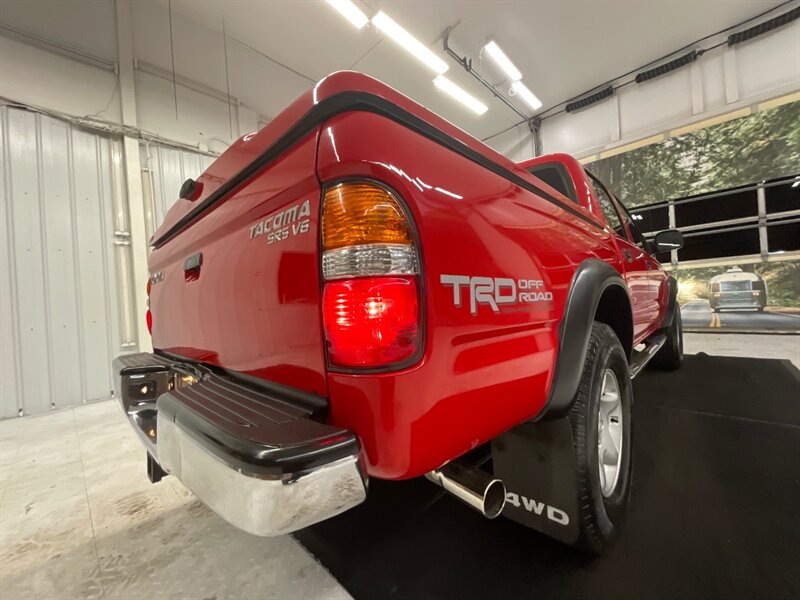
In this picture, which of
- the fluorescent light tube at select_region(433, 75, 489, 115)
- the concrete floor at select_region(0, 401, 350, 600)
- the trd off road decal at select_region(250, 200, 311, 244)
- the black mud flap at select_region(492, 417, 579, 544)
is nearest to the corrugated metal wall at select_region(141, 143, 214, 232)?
the concrete floor at select_region(0, 401, 350, 600)

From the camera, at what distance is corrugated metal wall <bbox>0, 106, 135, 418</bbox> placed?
353 cm

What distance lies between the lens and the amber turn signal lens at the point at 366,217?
2.14 ft

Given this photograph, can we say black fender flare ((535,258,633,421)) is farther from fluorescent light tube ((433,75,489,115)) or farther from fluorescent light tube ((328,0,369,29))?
fluorescent light tube ((433,75,489,115))

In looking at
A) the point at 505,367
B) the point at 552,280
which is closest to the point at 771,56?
the point at 552,280

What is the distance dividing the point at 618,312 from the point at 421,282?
1.47 m

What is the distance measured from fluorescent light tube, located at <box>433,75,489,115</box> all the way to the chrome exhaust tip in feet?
21.1

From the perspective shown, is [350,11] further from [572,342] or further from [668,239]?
[572,342]

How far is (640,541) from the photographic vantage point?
1.28m

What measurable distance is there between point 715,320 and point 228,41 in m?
9.91

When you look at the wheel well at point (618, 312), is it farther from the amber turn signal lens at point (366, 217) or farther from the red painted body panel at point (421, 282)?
the amber turn signal lens at point (366, 217)

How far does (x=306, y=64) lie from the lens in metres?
5.72

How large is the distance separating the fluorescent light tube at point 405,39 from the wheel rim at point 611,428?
4.91 meters

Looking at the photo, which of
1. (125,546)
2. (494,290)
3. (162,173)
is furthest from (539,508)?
(162,173)

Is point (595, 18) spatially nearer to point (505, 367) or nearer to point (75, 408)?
point (505, 367)
